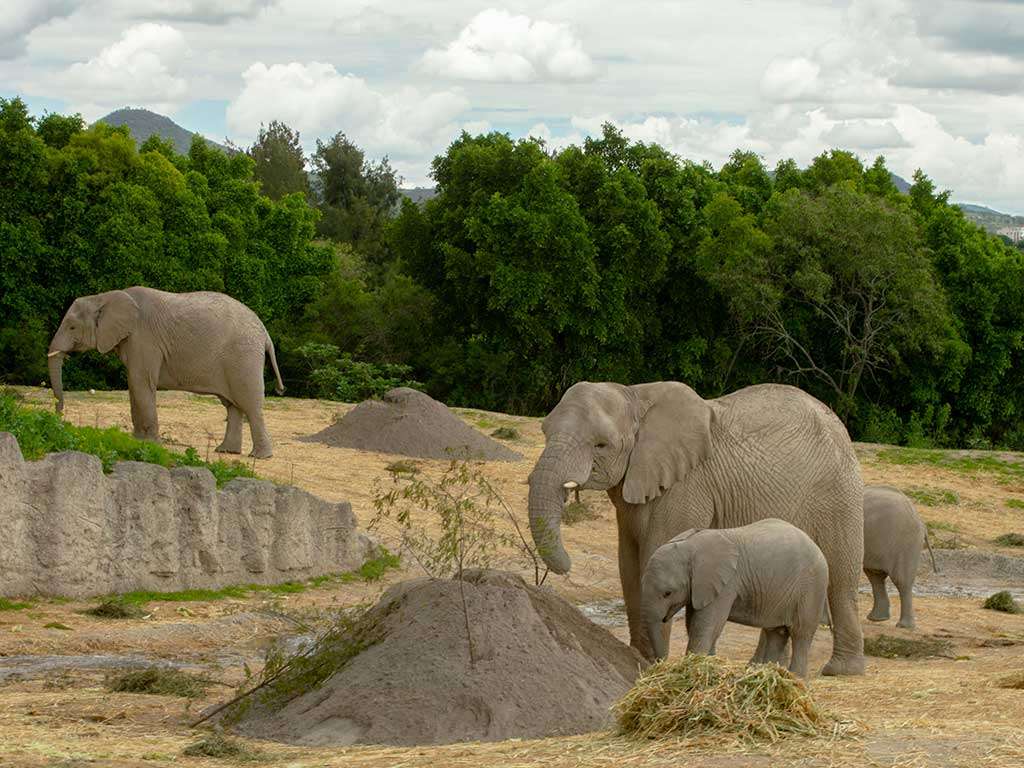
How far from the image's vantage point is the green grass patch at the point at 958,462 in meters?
28.6

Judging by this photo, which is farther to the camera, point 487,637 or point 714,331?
point 714,331

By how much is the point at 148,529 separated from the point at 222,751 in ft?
20.9

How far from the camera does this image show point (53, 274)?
38.4 metres

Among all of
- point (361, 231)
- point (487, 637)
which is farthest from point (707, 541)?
point (361, 231)

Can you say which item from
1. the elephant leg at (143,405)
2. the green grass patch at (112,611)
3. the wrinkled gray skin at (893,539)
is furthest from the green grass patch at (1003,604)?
the elephant leg at (143,405)

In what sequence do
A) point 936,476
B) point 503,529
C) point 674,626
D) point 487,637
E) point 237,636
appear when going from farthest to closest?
point 936,476, point 503,529, point 674,626, point 237,636, point 487,637

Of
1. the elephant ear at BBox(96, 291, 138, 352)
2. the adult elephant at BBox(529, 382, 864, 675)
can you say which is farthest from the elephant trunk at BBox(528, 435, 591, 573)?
the elephant ear at BBox(96, 291, 138, 352)

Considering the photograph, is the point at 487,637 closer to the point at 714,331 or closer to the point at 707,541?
the point at 707,541

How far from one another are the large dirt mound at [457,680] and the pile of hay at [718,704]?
1.07m

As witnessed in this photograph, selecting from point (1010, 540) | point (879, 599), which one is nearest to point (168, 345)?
point (879, 599)

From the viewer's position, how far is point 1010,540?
73.3 ft

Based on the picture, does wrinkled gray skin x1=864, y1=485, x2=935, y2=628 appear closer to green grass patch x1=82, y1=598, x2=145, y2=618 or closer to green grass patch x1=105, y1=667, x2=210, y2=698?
green grass patch x1=82, y1=598, x2=145, y2=618

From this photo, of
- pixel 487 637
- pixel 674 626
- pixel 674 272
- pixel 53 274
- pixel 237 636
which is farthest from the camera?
pixel 674 272

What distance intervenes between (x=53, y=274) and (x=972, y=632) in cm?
2782
